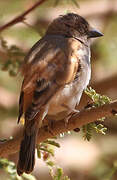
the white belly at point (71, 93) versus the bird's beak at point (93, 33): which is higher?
the bird's beak at point (93, 33)

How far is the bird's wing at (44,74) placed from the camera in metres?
3.84

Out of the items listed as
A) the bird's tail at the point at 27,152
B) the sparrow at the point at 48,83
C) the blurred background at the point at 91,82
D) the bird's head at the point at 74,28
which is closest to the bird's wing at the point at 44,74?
the sparrow at the point at 48,83

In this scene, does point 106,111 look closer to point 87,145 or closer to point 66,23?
point 66,23

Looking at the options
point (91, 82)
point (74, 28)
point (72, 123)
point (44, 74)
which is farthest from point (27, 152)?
point (91, 82)

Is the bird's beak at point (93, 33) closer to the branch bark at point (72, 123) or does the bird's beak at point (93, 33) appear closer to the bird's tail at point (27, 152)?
the branch bark at point (72, 123)

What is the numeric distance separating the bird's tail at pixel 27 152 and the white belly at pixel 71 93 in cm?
36

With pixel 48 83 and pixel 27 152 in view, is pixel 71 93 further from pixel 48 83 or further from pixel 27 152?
pixel 27 152

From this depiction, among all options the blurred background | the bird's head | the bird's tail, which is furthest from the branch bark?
the blurred background

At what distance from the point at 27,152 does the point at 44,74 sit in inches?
23.6

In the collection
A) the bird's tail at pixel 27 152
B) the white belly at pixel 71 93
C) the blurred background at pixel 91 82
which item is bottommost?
the blurred background at pixel 91 82

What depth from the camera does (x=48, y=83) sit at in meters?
3.90

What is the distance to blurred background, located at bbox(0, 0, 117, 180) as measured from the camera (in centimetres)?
619

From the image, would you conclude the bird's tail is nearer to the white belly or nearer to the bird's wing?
the bird's wing

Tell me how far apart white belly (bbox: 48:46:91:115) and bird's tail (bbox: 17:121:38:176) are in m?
0.36
